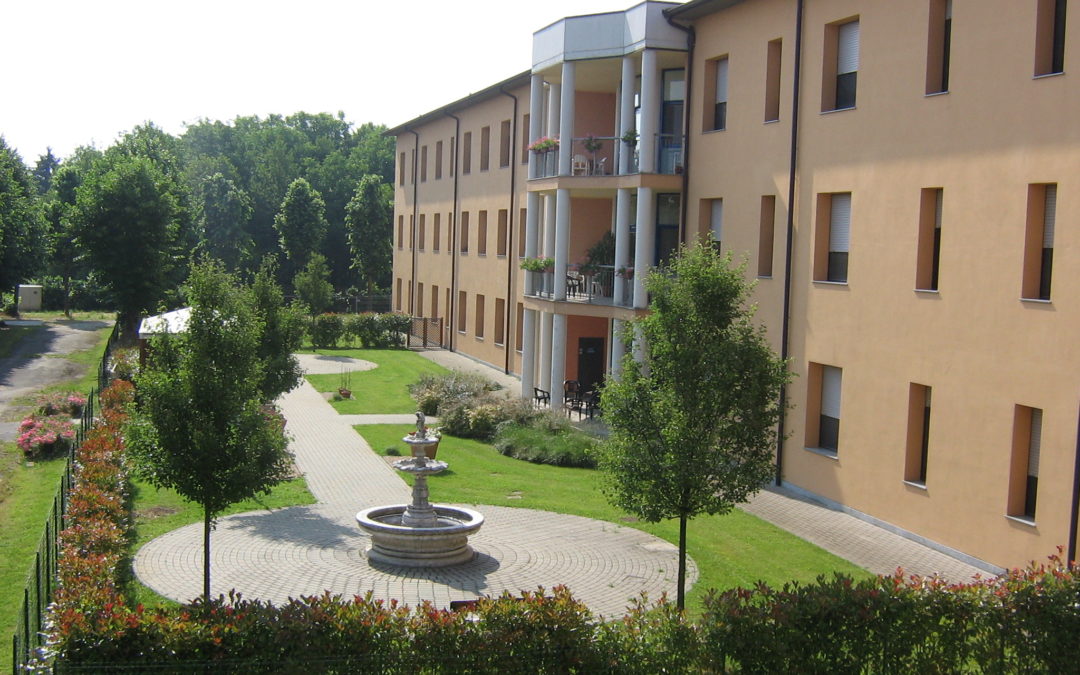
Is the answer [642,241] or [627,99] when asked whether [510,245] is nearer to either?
[627,99]

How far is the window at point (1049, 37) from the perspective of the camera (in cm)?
1428

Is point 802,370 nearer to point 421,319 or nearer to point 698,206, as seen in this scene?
point 698,206

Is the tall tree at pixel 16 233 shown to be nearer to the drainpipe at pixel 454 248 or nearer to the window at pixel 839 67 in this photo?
the drainpipe at pixel 454 248

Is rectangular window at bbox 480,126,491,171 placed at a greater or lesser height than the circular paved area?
greater

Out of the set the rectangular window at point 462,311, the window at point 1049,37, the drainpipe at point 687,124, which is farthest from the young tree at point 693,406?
the rectangular window at point 462,311

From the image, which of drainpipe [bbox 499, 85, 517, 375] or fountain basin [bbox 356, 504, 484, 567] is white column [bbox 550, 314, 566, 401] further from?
fountain basin [bbox 356, 504, 484, 567]

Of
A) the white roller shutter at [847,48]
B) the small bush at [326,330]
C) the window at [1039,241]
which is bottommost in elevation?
the small bush at [326,330]

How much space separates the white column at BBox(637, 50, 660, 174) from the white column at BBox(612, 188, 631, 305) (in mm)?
1001

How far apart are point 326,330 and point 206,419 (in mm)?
32186

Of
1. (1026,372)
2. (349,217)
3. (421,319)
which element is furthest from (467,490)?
(349,217)

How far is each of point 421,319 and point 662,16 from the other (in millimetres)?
26262

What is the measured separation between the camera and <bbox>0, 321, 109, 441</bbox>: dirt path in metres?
29.6

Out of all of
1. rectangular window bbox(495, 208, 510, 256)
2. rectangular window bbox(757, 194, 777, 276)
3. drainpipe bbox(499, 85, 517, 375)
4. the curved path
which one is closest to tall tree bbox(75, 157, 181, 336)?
rectangular window bbox(495, 208, 510, 256)

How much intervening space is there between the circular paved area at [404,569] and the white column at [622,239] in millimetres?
8573
